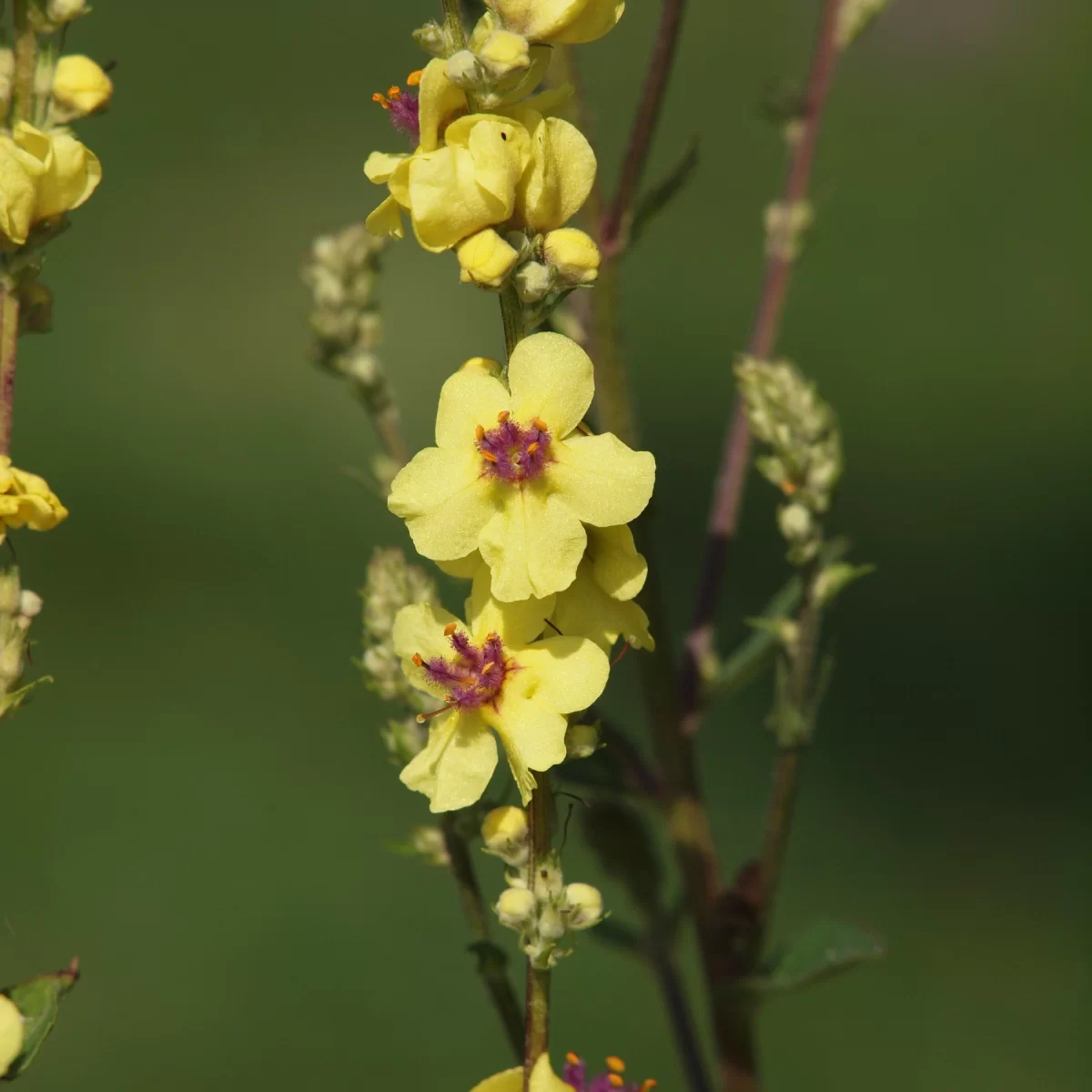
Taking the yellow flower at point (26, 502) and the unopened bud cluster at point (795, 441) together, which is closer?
the yellow flower at point (26, 502)

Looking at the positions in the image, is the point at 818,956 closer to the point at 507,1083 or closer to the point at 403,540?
the point at 507,1083

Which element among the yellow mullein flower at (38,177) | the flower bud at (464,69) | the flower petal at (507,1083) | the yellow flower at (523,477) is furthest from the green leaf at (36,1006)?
the flower bud at (464,69)

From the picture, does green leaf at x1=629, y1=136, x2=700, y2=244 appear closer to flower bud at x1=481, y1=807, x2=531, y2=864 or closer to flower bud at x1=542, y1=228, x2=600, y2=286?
flower bud at x1=542, y1=228, x2=600, y2=286

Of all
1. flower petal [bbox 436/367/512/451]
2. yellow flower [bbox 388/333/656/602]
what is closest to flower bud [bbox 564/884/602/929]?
yellow flower [bbox 388/333/656/602]

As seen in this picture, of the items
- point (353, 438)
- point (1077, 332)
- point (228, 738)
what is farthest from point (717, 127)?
point (228, 738)

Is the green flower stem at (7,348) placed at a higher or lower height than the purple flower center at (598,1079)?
higher

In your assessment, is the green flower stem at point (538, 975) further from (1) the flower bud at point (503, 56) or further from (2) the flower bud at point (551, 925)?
(1) the flower bud at point (503, 56)

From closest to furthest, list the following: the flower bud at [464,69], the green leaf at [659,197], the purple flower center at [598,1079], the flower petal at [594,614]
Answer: the flower bud at [464,69] → the flower petal at [594,614] → the purple flower center at [598,1079] → the green leaf at [659,197]
